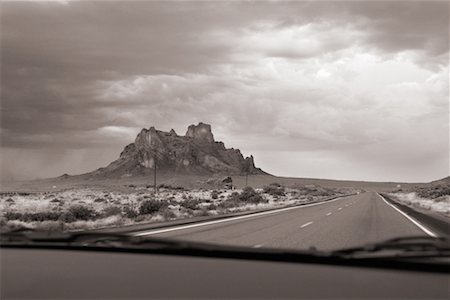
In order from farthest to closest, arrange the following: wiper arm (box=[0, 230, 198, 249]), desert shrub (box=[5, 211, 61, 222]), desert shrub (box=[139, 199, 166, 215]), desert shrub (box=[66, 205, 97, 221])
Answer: desert shrub (box=[139, 199, 166, 215]), desert shrub (box=[66, 205, 97, 221]), desert shrub (box=[5, 211, 61, 222]), wiper arm (box=[0, 230, 198, 249])

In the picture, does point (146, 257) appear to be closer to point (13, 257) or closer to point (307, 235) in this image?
point (13, 257)

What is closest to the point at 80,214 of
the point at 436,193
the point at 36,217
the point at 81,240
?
the point at 36,217

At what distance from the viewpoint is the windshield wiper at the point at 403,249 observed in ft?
13.2

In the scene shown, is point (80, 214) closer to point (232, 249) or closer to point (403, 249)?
point (232, 249)

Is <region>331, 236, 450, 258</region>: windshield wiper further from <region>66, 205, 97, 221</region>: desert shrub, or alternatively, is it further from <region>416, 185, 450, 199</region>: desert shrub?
<region>416, 185, 450, 199</region>: desert shrub

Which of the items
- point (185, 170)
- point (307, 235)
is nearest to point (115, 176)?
point (185, 170)

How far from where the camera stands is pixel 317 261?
4090 millimetres

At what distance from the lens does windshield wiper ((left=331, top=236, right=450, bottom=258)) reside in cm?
402

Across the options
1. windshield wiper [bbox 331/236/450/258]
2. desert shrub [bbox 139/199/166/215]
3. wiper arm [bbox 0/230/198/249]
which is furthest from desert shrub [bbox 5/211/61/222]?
windshield wiper [bbox 331/236/450/258]

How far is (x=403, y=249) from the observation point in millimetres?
4230

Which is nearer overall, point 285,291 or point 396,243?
point 285,291

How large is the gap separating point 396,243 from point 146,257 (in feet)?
7.22

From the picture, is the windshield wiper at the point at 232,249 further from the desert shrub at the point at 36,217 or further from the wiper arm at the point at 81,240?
the desert shrub at the point at 36,217

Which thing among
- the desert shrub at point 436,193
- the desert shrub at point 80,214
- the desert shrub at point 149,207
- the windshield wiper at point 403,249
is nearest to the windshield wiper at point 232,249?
the windshield wiper at point 403,249
